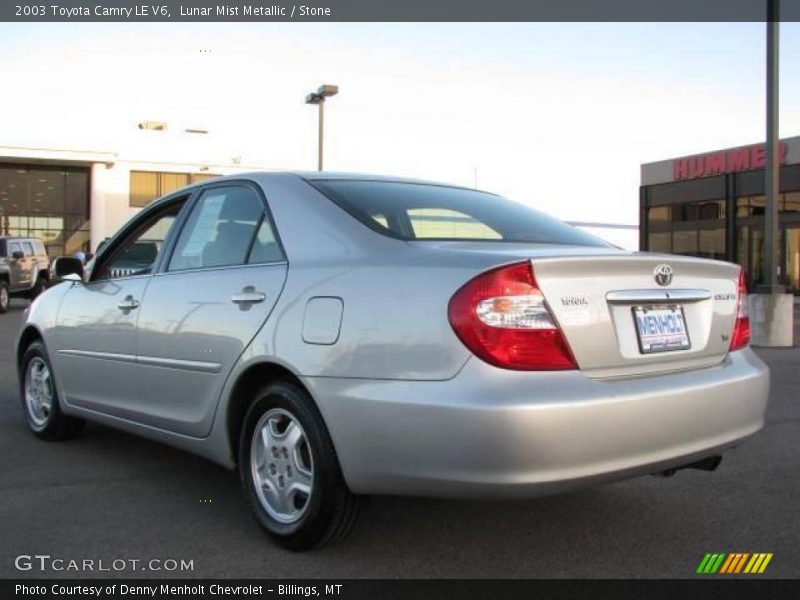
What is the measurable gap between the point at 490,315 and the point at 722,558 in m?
1.47

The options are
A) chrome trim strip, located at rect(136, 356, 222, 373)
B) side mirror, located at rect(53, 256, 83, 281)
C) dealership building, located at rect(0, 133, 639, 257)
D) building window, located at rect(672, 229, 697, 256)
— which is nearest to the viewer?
chrome trim strip, located at rect(136, 356, 222, 373)

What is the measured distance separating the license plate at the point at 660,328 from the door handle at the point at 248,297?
59.8 inches

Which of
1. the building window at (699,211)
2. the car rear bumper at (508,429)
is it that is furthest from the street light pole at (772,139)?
the building window at (699,211)

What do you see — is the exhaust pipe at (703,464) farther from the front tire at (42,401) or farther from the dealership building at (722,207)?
the dealership building at (722,207)

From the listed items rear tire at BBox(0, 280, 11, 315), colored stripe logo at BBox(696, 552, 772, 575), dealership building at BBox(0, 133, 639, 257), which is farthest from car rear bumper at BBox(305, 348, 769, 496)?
dealership building at BBox(0, 133, 639, 257)

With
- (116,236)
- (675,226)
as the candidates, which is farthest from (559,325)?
(675,226)

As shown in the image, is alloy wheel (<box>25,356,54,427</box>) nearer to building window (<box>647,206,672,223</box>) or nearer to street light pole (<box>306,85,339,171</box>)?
street light pole (<box>306,85,339,171</box>)

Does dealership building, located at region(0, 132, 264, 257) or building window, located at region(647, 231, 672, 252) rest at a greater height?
dealership building, located at region(0, 132, 264, 257)

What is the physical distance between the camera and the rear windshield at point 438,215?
356 centimetres

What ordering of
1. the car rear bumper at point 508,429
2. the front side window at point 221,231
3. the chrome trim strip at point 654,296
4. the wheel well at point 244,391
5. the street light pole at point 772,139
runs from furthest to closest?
the street light pole at point 772,139, the front side window at point 221,231, the wheel well at point 244,391, the chrome trim strip at point 654,296, the car rear bumper at point 508,429

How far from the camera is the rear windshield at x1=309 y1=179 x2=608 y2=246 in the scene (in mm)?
3561

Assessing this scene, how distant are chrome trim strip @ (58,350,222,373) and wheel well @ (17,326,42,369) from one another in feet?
2.45
